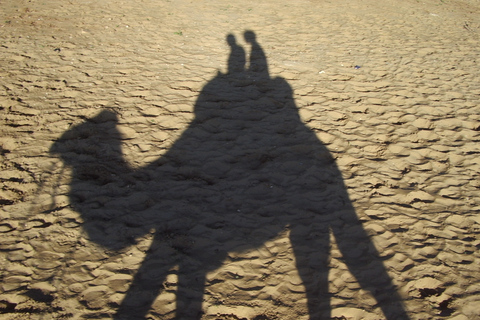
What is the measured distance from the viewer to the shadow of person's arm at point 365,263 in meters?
2.88

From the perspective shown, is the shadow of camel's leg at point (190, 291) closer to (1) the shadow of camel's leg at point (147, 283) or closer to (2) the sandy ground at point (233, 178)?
(2) the sandy ground at point (233, 178)

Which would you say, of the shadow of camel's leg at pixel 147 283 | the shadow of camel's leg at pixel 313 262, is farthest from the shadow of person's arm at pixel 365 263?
the shadow of camel's leg at pixel 147 283

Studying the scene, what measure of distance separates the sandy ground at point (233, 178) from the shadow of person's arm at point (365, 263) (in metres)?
0.01

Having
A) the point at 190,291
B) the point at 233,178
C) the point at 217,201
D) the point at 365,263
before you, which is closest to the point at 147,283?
the point at 190,291

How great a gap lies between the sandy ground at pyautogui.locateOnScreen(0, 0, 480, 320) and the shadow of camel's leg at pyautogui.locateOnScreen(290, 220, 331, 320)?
0.04 feet

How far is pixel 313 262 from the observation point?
3.18 m

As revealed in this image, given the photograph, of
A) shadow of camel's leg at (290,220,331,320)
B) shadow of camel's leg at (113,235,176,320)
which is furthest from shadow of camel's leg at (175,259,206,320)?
shadow of camel's leg at (290,220,331,320)

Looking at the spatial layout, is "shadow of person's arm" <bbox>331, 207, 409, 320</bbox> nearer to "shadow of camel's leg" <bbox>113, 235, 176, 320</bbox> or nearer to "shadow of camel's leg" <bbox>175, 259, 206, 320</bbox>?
"shadow of camel's leg" <bbox>175, 259, 206, 320</bbox>

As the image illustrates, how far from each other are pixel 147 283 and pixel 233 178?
153 cm

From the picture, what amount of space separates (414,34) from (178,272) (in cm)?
824

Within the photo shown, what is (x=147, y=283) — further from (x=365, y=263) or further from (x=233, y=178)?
(x=365, y=263)

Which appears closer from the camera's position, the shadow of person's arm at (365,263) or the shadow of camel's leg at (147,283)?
the shadow of camel's leg at (147,283)

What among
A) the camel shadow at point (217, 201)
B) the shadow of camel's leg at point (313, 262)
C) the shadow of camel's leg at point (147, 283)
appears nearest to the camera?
the shadow of camel's leg at point (147, 283)

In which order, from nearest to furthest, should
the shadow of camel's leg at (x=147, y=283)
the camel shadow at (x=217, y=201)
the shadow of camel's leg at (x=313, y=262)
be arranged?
the shadow of camel's leg at (x=147, y=283)
the shadow of camel's leg at (x=313, y=262)
the camel shadow at (x=217, y=201)
